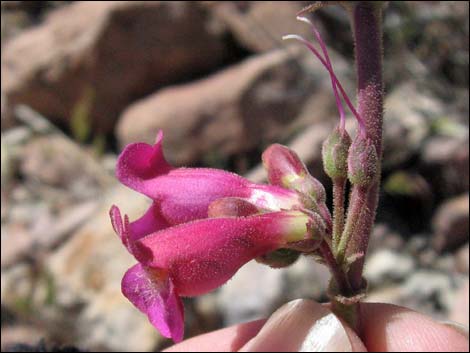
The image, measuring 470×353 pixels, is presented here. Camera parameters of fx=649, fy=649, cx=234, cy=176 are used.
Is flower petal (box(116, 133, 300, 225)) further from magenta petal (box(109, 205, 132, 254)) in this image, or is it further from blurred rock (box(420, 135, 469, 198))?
blurred rock (box(420, 135, 469, 198))

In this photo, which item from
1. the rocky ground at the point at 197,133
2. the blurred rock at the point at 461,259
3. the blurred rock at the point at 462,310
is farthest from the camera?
the blurred rock at the point at 461,259

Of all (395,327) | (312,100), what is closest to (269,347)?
(395,327)

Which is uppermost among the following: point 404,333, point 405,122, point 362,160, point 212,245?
point 362,160

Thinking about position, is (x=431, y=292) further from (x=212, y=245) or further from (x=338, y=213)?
(x=212, y=245)

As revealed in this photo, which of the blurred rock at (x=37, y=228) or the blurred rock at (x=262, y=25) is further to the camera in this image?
the blurred rock at (x=262, y=25)

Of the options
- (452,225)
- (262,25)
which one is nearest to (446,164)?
(452,225)

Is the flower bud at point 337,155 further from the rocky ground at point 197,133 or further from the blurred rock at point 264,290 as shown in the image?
the blurred rock at point 264,290

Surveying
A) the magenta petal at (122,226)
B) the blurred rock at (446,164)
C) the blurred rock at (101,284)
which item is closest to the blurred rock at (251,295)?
the blurred rock at (101,284)
